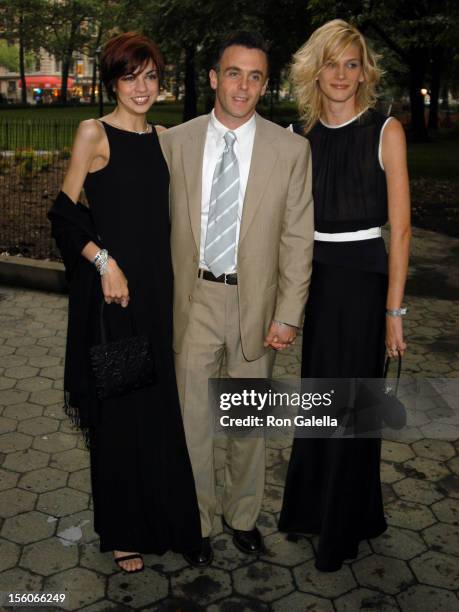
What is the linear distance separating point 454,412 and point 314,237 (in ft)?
9.87

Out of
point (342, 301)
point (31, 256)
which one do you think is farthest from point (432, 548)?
point (31, 256)

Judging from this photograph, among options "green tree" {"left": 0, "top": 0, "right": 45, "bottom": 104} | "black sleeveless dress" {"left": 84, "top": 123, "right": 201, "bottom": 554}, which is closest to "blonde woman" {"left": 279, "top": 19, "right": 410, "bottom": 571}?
"black sleeveless dress" {"left": 84, "top": 123, "right": 201, "bottom": 554}

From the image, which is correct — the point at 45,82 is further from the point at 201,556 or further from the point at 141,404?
the point at 201,556

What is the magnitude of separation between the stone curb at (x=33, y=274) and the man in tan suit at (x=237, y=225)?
5.48 metres

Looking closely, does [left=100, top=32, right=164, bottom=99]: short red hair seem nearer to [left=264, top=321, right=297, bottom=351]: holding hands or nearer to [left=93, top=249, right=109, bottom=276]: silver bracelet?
[left=93, top=249, right=109, bottom=276]: silver bracelet

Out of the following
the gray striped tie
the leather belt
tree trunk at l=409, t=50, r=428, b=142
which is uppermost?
tree trunk at l=409, t=50, r=428, b=142

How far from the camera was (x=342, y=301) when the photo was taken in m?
3.44

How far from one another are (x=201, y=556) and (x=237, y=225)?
178 centimetres

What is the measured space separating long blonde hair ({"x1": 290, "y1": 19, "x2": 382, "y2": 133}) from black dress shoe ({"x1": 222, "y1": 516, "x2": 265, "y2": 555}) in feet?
7.24

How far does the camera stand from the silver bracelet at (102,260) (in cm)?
310

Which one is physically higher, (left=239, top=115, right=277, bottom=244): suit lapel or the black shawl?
(left=239, top=115, right=277, bottom=244): suit lapel

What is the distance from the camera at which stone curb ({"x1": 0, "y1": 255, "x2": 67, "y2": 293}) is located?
8.64m

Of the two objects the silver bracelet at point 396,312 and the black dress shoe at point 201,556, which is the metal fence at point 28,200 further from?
the silver bracelet at point 396,312

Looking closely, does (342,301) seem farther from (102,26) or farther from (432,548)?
(102,26)
